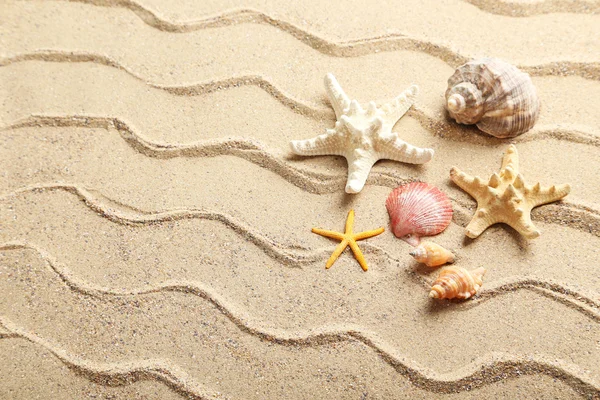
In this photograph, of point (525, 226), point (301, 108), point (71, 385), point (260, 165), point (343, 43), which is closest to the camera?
point (71, 385)

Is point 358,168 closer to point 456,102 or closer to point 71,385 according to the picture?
point 456,102

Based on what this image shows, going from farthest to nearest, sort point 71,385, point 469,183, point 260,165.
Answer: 1. point 260,165
2. point 469,183
3. point 71,385

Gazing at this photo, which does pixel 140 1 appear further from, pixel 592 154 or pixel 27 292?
pixel 592 154

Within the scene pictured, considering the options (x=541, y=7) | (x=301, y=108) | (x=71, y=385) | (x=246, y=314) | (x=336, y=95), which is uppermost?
(x=541, y=7)

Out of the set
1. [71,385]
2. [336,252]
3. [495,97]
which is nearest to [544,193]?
[495,97]

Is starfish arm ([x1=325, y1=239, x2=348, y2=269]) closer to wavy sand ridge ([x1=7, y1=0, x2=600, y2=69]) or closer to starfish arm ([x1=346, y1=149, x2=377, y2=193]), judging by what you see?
starfish arm ([x1=346, y1=149, x2=377, y2=193])

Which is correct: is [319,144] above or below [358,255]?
above
